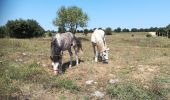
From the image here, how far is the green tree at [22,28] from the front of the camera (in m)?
55.3

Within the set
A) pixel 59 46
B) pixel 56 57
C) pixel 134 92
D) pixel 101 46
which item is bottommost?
pixel 134 92

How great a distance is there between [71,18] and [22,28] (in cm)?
990

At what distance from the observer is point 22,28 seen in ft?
183

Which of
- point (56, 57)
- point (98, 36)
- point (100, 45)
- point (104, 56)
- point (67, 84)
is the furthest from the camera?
point (98, 36)

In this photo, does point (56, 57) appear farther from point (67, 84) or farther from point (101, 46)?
point (101, 46)

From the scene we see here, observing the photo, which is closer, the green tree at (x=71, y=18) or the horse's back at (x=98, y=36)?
the horse's back at (x=98, y=36)

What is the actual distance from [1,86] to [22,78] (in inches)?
A: 54.5

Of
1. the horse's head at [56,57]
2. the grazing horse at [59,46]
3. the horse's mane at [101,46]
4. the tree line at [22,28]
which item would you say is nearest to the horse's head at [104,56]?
the horse's mane at [101,46]

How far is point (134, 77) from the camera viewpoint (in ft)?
41.0

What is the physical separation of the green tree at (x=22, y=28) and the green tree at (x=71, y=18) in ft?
17.1

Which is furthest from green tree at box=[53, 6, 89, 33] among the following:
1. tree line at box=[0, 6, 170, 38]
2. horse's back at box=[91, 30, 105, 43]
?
horse's back at box=[91, 30, 105, 43]

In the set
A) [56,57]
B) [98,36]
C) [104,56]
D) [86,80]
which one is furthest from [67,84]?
[98,36]

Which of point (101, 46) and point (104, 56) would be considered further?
point (101, 46)

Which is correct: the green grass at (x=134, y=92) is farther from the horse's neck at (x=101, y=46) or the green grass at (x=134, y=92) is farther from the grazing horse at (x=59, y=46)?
the horse's neck at (x=101, y=46)
